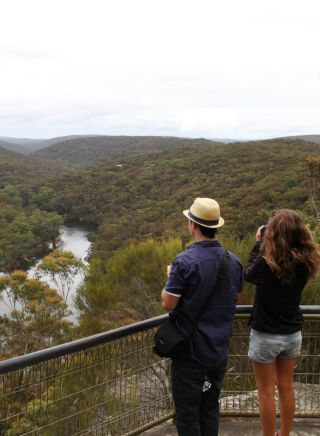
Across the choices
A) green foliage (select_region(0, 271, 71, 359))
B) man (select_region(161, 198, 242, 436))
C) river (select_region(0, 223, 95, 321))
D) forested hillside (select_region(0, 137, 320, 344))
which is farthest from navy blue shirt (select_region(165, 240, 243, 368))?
river (select_region(0, 223, 95, 321))

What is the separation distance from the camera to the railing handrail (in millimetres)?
2094

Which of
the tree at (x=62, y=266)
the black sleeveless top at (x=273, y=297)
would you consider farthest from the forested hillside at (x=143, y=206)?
the black sleeveless top at (x=273, y=297)

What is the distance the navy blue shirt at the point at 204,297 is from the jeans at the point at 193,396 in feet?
0.23

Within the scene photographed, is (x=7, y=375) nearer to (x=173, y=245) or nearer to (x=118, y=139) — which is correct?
(x=173, y=245)

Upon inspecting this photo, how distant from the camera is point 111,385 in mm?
2689

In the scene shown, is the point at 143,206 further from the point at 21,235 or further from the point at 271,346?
the point at 271,346

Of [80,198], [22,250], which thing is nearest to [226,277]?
[22,250]

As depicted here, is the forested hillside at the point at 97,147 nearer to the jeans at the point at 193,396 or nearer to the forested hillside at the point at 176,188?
the forested hillside at the point at 176,188

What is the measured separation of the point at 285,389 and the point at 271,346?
0.36m

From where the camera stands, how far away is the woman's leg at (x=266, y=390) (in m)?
2.45

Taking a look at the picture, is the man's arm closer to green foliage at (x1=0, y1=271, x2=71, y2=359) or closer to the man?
the man

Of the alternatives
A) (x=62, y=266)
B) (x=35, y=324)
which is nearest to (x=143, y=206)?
(x=62, y=266)

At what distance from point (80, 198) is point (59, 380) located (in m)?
70.4

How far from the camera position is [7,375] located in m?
2.16
